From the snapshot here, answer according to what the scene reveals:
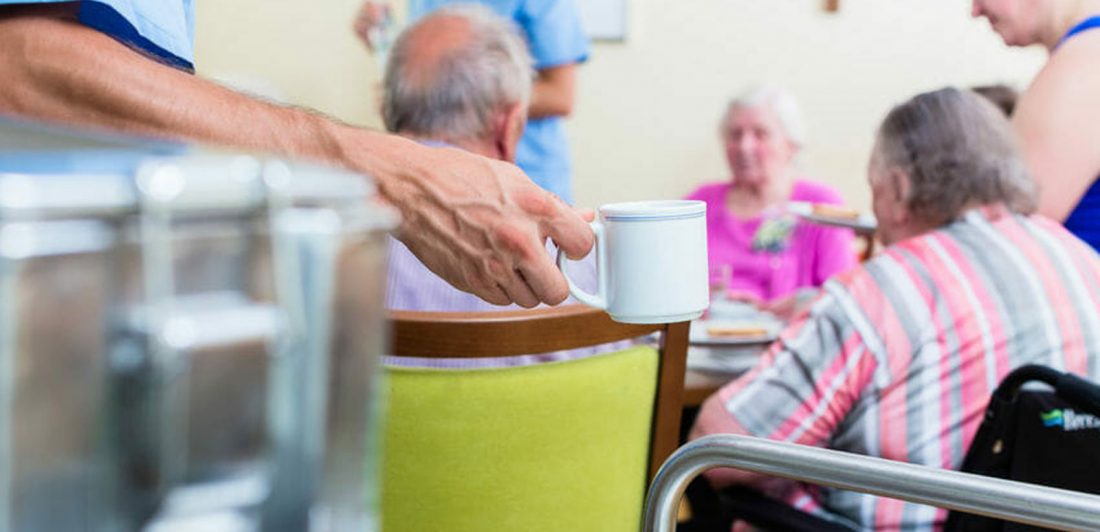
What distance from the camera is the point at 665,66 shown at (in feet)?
14.4

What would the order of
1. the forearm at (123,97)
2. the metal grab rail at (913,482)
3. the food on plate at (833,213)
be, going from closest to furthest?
1. the forearm at (123,97)
2. the metal grab rail at (913,482)
3. the food on plate at (833,213)

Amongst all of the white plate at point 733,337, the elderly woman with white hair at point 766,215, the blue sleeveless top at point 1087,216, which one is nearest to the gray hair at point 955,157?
the blue sleeveless top at point 1087,216

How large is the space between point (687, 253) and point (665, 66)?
11.8ft

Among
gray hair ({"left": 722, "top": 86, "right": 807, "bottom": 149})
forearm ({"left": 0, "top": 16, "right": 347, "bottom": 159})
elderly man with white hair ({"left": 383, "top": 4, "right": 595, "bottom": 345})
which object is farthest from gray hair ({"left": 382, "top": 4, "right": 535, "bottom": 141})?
gray hair ({"left": 722, "top": 86, "right": 807, "bottom": 149})

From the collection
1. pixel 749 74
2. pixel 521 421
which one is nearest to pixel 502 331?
pixel 521 421

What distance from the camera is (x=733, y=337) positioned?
7.62ft

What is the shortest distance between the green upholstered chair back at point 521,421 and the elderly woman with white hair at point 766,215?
1874 mm

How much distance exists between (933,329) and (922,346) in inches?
1.2

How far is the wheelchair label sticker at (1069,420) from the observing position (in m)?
1.42

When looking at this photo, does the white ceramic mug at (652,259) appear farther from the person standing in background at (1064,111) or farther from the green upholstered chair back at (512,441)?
the person standing in background at (1064,111)

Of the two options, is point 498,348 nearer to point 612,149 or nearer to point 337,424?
point 337,424

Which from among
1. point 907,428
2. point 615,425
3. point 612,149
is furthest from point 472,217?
point 612,149

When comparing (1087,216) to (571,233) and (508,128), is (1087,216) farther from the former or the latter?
(571,233)

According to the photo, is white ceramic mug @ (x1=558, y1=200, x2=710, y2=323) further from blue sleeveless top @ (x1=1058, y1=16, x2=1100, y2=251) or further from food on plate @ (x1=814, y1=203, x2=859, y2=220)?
food on plate @ (x1=814, y1=203, x2=859, y2=220)
